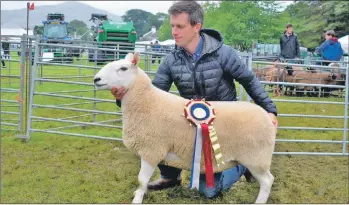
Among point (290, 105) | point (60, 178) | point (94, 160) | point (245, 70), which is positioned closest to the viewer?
point (245, 70)

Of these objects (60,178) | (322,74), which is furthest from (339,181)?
(322,74)

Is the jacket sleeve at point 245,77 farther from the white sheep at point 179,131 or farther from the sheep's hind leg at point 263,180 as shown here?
the sheep's hind leg at point 263,180

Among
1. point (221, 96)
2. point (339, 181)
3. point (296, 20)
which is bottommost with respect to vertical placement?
point (339, 181)

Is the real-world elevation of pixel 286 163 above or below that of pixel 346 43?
below

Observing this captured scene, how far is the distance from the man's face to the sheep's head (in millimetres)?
329

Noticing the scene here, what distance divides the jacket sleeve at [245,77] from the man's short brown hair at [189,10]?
0.38 meters

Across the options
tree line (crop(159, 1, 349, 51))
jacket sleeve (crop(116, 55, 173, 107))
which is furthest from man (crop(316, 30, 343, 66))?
jacket sleeve (crop(116, 55, 173, 107))

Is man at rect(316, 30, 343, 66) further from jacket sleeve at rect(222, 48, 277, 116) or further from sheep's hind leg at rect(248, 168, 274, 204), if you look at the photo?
sheep's hind leg at rect(248, 168, 274, 204)

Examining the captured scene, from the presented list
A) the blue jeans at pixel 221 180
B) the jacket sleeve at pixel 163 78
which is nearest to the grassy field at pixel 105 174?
the blue jeans at pixel 221 180

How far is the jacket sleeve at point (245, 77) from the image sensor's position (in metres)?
3.47

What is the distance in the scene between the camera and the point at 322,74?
12.1 metres

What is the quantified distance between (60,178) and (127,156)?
4.09 feet

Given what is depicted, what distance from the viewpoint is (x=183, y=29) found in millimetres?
3277

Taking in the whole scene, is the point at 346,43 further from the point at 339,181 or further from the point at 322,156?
the point at 339,181
